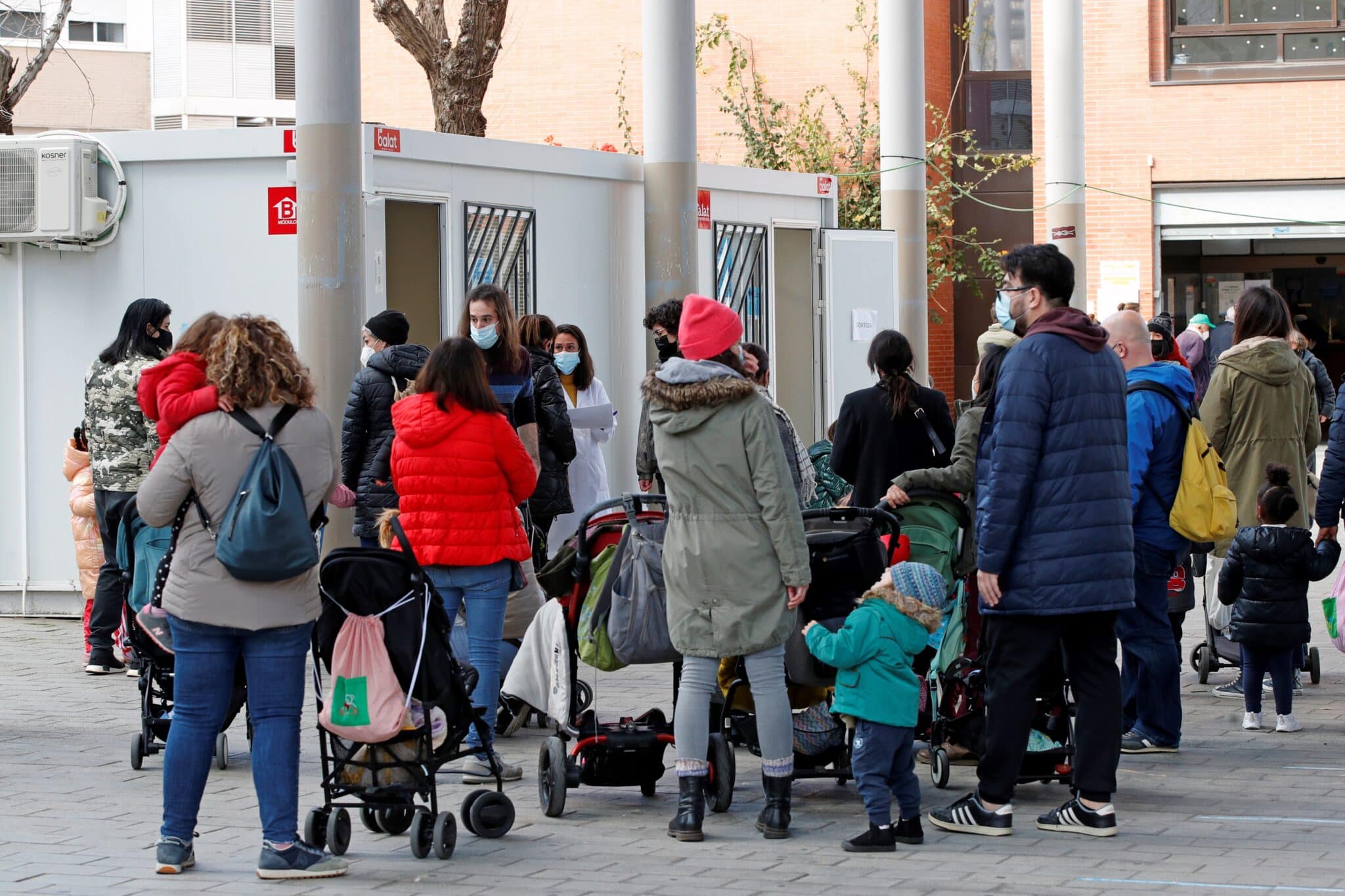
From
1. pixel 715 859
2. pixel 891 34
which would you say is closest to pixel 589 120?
pixel 891 34

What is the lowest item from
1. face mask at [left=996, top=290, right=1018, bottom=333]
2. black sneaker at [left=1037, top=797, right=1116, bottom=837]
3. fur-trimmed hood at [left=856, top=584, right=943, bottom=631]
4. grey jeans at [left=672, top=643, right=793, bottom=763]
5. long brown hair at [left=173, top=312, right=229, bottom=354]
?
black sneaker at [left=1037, top=797, right=1116, bottom=837]

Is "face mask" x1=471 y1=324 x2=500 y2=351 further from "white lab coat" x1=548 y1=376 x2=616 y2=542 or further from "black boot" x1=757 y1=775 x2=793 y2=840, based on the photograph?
"black boot" x1=757 y1=775 x2=793 y2=840

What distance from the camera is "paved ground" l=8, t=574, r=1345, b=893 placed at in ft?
19.1

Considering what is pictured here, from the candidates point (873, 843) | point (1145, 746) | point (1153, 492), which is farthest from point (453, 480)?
point (1145, 746)

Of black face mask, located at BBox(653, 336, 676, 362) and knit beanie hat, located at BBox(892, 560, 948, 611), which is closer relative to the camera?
knit beanie hat, located at BBox(892, 560, 948, 611)

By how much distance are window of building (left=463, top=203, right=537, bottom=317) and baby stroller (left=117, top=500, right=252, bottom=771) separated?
4354mm

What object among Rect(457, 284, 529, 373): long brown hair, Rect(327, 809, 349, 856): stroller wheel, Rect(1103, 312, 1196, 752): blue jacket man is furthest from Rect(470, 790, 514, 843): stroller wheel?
Rect(1103, 312, 1196, 752): blue jacket man

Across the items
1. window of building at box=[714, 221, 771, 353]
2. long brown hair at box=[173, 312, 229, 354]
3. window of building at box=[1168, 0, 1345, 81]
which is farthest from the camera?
window of building at box=[1168, 0, 1345, 81]

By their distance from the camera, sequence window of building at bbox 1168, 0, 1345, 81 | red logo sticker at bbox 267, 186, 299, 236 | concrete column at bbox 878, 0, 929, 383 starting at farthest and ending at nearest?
window of building at bbox 1168, 0, 1345, 81
concrete column at bbox 878, 0, 929, 383
red logo sticker at bbox 267, 186, 299, 236

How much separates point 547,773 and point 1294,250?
21.9 m

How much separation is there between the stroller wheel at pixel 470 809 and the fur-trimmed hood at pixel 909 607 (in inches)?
59.8

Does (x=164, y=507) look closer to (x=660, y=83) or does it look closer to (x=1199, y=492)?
(x=1199, y=492)

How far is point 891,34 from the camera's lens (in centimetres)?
1617

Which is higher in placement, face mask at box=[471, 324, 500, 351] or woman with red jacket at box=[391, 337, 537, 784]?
face mask at box=[471, 324, 500, 351]
